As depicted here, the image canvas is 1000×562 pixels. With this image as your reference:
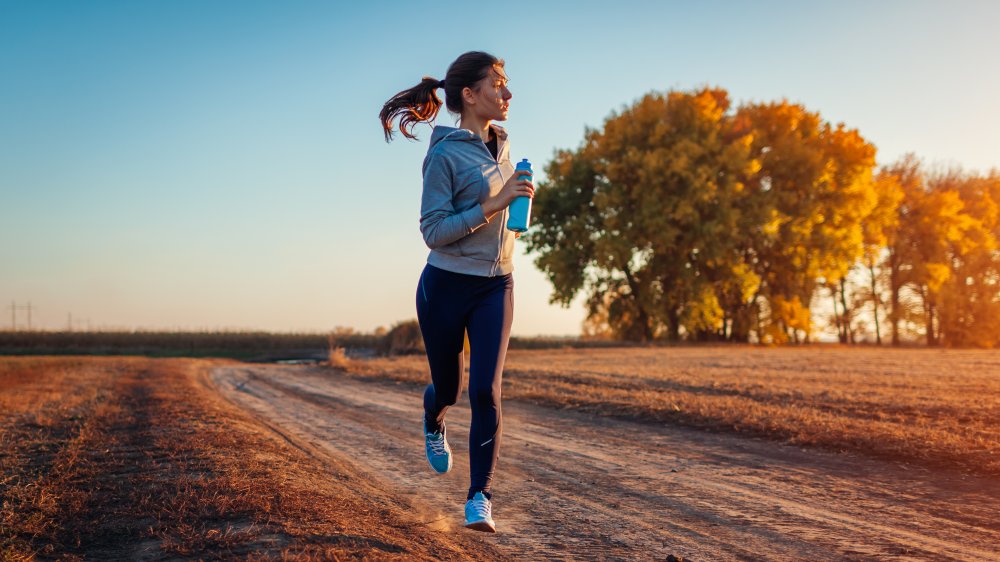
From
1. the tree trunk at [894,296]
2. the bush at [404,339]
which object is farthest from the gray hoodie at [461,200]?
the tree trunk at [894,296]

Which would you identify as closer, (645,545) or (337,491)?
(645,545)

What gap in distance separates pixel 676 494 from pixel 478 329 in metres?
2.34

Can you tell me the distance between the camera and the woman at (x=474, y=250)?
396 cm

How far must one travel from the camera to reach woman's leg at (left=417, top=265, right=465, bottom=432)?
405 centimetres

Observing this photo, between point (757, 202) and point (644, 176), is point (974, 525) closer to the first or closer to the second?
point (644, 176)

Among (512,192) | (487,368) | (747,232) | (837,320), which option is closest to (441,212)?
(512,192)

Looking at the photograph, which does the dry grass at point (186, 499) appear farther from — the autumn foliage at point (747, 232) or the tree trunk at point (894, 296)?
the tree trunk at point (894, 296)

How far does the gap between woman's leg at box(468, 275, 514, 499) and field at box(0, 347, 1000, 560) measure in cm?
44

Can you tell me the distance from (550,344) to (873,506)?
3064 centimetres

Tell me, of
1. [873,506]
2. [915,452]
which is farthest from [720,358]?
[873,506]

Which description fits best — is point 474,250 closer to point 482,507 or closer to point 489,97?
point 489,97

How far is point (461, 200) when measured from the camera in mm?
4059

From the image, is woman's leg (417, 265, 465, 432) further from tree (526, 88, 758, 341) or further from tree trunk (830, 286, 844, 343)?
tree trunk (830, 286, 844, 343)

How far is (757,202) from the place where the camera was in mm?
33188
